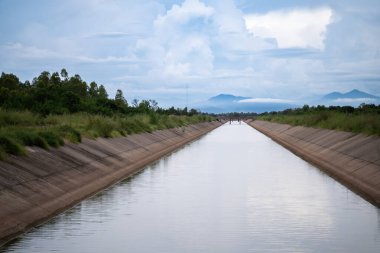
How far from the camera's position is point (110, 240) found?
1332 centimetres

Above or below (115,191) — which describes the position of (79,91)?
above

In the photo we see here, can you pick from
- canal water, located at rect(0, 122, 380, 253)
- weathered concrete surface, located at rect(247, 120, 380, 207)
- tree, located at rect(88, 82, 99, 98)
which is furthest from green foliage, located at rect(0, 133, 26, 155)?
tree, located at rect(88, 82, 99, 98)

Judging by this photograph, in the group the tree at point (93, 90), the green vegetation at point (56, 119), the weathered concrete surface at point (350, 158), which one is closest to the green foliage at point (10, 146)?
the green vegetation at point (56, 119)

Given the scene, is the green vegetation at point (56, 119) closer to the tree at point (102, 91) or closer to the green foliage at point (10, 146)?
the green foliage at point (10, 146)

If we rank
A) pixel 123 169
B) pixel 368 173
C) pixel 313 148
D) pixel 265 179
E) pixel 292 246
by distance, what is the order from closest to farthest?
pixel 292 246
pixel 368 173
pixel 265 179
pixel 123 169
pixel 313 148

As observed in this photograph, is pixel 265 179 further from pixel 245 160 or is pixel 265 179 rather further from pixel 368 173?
pixel 245 160

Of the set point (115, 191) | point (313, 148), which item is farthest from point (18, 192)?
point (313, 148)

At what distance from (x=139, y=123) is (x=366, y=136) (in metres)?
23.3

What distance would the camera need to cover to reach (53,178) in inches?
770

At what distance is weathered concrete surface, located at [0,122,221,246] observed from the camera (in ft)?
48.6

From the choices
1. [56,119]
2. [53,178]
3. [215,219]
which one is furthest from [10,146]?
[56,119]

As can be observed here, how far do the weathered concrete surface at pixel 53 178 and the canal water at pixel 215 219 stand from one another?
41 centimetres

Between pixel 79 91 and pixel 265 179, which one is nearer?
pixel 265 179

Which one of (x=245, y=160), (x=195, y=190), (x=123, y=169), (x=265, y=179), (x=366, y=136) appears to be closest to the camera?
(x=195, y=190)
